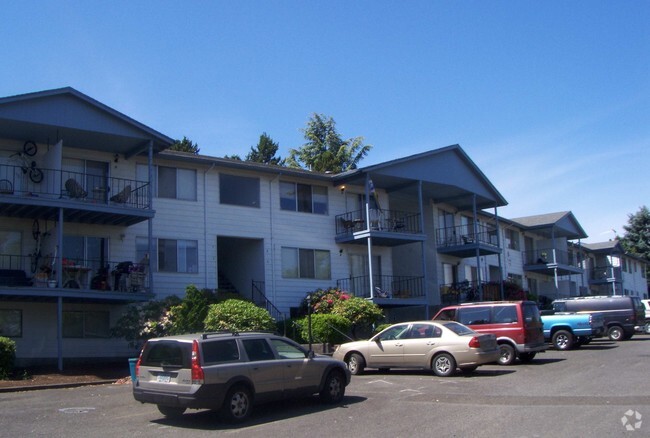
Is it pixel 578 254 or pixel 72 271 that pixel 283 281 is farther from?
pixel 578 254

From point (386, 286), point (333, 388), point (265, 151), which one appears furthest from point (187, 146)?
point (333, 388)

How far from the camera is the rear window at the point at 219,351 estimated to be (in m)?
11.3

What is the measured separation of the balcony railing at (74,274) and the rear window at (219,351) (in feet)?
32.2

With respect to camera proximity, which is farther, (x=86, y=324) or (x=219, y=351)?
(x=86, y=324)

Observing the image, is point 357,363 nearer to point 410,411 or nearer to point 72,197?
point 410,411

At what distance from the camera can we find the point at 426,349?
57.2 ft

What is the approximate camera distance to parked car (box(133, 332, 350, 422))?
11055 mm

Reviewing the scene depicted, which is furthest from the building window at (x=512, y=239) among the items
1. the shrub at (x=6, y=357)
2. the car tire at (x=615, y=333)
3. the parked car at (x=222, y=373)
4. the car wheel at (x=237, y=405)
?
the car wheel at (x=237, y=405)

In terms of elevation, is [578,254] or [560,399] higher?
[578,254]

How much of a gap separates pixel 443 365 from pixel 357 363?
7.64 ft

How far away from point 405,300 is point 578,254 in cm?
2873

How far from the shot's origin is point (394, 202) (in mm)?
33688

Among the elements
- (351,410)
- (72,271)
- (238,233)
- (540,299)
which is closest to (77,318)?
(72,271)

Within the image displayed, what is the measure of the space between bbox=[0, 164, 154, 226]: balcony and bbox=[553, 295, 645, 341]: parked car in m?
18.3
